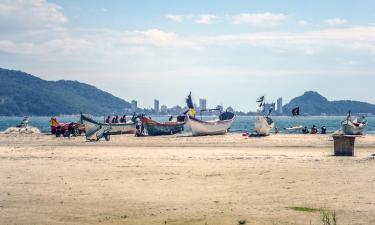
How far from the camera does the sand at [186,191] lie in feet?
43.4

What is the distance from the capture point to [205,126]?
182ft

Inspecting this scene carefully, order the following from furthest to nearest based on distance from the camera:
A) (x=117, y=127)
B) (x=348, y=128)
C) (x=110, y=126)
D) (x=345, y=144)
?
1. (x=117, y=127)
2. (x=110, y=126)
3. (x=348, y=128)
4. (x=345, y=144)

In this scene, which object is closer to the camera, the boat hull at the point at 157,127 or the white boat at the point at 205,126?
the white boat at the point at 205,126

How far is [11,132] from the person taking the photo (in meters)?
65.1

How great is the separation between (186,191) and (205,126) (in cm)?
3874

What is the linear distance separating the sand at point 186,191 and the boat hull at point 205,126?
28.3 meters

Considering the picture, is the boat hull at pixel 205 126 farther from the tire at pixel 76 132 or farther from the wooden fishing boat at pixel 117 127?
the tire at pixel 76 132

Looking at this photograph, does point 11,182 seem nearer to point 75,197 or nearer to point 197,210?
point 75,197

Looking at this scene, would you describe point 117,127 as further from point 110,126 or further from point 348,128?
point 348,128

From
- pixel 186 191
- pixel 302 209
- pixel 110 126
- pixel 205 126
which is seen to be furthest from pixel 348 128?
pixel 302 209

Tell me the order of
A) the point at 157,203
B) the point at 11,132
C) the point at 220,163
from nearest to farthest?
the point at 157,203 < the point at 220,163 < the point at 11,132

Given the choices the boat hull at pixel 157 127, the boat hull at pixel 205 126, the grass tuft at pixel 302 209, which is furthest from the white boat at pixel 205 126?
the grass tuft at pixel 302 209

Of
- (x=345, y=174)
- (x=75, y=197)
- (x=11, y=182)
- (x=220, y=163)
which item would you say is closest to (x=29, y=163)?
(x=11, y=182)

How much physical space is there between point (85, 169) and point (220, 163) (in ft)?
20.3
